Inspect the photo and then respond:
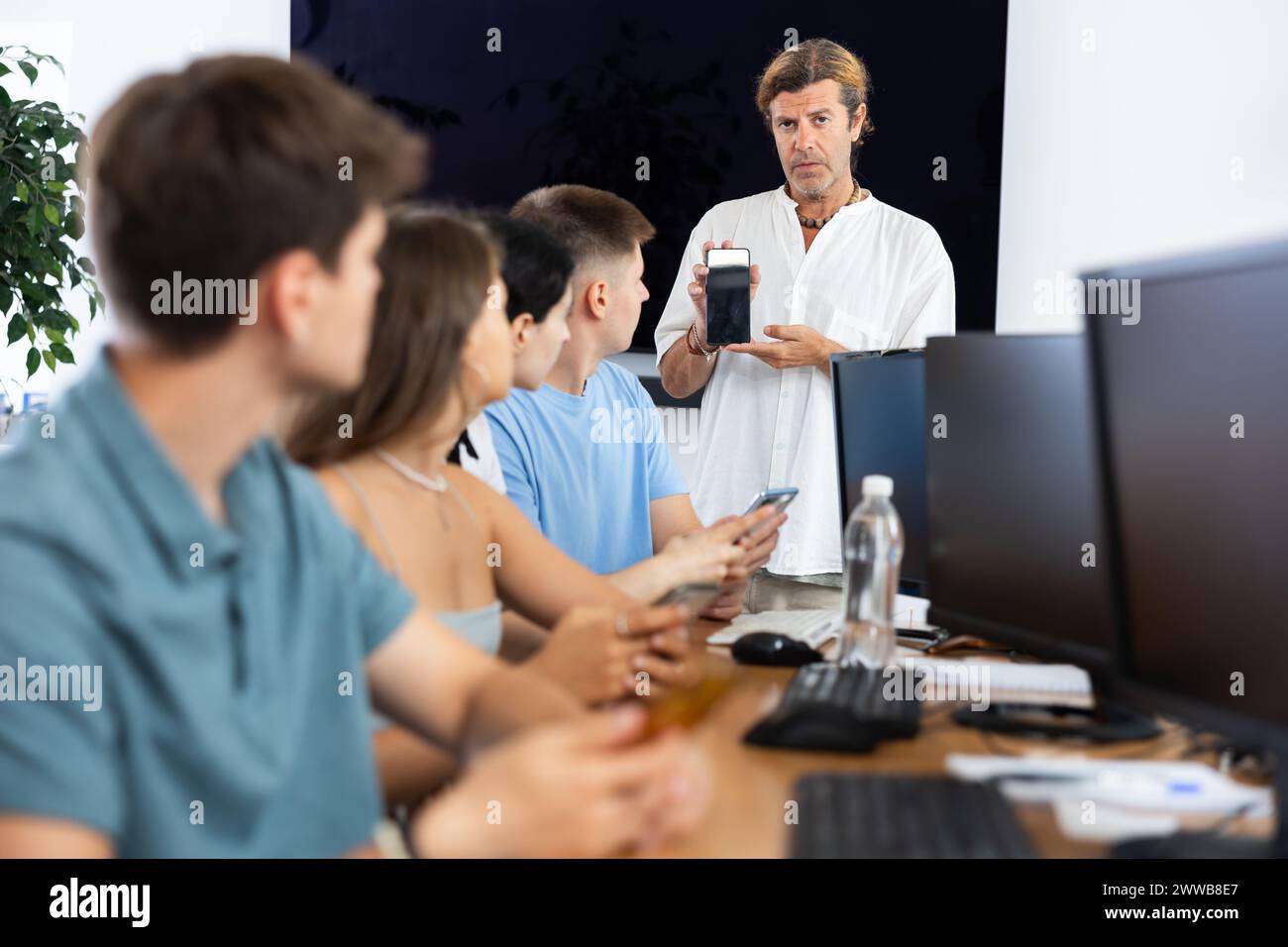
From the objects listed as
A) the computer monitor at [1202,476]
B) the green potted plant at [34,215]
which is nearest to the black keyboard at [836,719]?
the computer monitor at [1202,476]

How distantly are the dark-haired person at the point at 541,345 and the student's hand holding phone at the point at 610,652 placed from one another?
501 mm

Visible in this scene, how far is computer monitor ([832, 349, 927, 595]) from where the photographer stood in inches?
67.3

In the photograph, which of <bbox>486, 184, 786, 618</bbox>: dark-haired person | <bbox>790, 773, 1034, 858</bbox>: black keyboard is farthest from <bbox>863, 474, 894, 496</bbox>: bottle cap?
<bbox>790, 773, 1034, 858</bbox>: black keyboard

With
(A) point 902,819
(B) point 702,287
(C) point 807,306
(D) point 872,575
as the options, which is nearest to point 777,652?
(D) point 872,575

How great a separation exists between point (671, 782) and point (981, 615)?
30.4 inches

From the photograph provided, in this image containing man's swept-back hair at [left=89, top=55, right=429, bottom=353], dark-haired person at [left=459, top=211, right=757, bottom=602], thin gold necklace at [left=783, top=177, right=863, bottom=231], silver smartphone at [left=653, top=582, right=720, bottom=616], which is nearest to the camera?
man's swept-back hair at [left=89, top=55, right=429, bottom=353]

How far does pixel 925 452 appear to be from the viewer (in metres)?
1.63

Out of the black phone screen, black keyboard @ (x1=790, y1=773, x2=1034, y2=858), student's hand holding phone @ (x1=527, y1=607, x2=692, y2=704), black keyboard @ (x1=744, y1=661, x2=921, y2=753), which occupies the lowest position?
black keyboard @ (x1=790, y1=773, x2=1034, y2=858)

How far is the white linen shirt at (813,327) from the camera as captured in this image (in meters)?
2.72

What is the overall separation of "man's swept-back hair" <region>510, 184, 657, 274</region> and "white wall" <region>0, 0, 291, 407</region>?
64.5 inches

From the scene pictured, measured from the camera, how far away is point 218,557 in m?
0.82

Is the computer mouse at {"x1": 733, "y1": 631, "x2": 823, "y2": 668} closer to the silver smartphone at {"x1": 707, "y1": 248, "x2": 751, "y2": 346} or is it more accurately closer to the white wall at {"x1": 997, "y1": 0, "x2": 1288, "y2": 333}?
the silver smartphone at {"x1": 707, "y1": 248, "x2": 751, "y2": 346}

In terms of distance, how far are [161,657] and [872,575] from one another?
1.11 m
